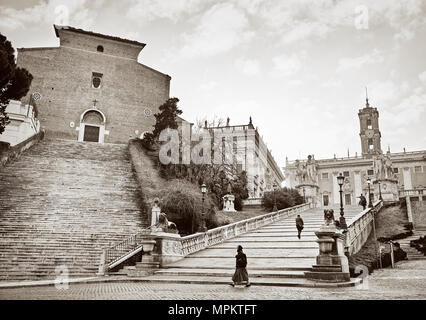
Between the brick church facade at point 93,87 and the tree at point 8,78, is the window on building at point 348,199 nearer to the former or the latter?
the brick church facade at point 93,87

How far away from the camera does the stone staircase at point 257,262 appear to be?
1128cm

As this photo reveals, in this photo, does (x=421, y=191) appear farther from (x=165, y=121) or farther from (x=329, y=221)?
(x=329, y=221)

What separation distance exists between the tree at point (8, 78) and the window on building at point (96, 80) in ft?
58.0

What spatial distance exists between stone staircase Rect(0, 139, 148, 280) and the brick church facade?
9076 millimetres

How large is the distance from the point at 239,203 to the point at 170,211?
13.7m

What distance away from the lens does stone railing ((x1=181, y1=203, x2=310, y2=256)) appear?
16.3 metres

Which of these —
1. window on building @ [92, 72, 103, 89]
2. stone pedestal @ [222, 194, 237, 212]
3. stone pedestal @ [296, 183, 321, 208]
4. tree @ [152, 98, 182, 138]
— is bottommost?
stone pedestal @ [222, 194, 237, 212]

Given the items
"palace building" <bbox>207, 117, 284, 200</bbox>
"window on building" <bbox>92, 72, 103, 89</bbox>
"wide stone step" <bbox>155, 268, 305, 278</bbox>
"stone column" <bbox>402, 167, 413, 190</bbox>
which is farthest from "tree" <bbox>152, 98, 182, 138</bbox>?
"stone column" <bbox>402, 167, 413, 190</bbox>

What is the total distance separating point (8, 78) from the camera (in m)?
19.0


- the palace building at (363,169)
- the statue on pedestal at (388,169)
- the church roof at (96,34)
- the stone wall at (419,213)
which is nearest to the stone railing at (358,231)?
the stone wall at (419,213)

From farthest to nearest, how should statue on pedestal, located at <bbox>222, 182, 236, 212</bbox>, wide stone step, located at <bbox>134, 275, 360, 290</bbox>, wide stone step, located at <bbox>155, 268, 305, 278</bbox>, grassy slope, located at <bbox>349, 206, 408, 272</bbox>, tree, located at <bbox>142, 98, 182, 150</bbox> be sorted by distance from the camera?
tree, located at <bbox>142, 98, 182, 150</bbox> < statue on pedestal, located at <bbox>222, 182, 236, 212</bbox> < grassy slope, located at <bbox>349, 206, 408, 272</bbox> < wide stone step, located at <bbox>155, 268, 305, 278</bbox> < wide stone step, located at <bbox>134, 275, 360, 290</bbox>

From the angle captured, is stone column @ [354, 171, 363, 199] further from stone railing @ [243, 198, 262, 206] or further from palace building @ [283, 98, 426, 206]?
stone railing @ [243, 198, 262, 206]

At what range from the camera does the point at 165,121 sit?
3203 cm
